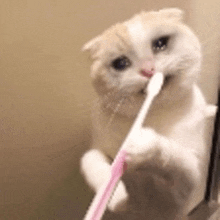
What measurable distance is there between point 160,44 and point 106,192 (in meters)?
0.21

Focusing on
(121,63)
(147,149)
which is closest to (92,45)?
(121,63)

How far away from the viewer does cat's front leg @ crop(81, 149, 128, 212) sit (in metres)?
0.33

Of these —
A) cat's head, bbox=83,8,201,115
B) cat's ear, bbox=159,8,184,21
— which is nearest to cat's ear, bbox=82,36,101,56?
cat's head, bbox=83,8,201,115

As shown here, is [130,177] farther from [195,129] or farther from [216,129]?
[216,129]

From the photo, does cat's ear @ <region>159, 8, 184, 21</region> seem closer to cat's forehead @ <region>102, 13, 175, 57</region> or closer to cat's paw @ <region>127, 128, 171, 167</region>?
cat's forehead @ <region>102, 13, 175, 57</region>

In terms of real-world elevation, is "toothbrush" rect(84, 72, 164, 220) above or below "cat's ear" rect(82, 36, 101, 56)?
below

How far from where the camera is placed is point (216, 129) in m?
0.70

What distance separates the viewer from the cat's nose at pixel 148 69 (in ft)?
1.05

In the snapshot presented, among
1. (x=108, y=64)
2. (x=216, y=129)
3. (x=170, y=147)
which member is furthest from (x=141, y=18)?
(x=216, y=129)

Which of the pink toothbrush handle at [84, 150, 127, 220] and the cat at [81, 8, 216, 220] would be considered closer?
the pink toothbrush handle at [84, 150, 127, 220]

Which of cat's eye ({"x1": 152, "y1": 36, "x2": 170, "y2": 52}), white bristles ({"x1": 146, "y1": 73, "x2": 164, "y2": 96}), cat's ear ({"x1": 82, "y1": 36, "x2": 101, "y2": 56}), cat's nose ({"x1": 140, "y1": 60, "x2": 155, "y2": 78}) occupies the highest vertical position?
cat's ear ({"x1": 82, "y1": 36, "x2": 101, "y2": 56})

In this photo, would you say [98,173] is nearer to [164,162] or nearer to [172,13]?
[164,162]

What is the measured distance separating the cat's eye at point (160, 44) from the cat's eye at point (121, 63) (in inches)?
1.6

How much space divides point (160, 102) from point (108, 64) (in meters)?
0.09
